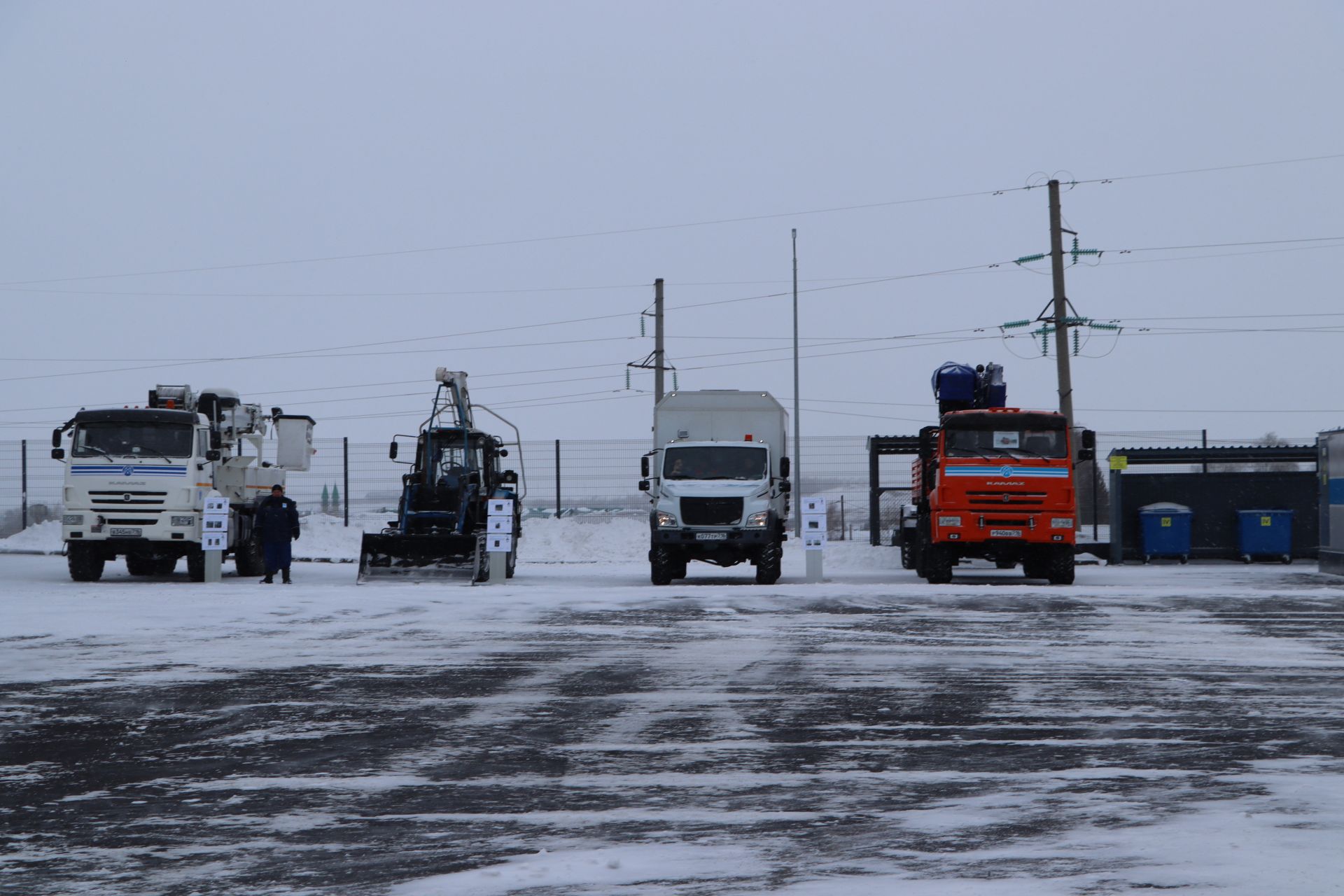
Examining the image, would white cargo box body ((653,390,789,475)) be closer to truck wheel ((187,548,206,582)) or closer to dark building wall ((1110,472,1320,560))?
truck wheel ((187,548,206,582))

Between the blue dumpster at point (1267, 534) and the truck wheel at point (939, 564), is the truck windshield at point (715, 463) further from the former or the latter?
the blue dumpster at point (1267, 534)

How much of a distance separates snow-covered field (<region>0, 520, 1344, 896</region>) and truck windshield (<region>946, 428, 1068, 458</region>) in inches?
269

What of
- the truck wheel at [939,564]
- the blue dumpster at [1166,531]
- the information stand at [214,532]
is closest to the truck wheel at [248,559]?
the information stand at [214,532]

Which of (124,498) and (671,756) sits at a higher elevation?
(124,498)

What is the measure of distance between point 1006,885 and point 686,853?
123 cm

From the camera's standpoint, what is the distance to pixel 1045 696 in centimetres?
A: 918

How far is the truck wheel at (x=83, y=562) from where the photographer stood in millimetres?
23641

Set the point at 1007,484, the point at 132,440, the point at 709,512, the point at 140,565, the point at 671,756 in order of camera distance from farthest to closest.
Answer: the point at 140,565 → the point at 132,440 → the point at 709,512 → the point at 1007,484 → the point at 671,756

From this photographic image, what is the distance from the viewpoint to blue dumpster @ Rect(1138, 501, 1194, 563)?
2795 centimetres

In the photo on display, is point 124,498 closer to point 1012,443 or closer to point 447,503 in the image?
point 447,503

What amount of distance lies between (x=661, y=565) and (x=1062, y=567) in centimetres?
667

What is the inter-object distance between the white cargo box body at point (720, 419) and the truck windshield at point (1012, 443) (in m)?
3.76

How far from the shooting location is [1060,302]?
113 feet

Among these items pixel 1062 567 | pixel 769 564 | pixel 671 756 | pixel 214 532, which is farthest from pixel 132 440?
pixel 671 756
